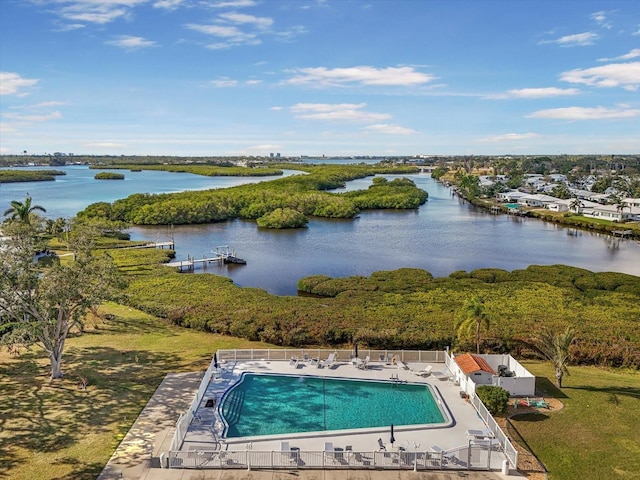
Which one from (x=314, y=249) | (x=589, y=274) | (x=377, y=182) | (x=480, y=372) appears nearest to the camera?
(x=480, y=372)

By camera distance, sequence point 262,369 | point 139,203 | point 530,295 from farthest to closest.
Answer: point 139,203, point 530,295, point 262,369

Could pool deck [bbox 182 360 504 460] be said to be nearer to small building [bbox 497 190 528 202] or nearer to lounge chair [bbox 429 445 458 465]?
lounge chair [bbox 429 445 458 465]

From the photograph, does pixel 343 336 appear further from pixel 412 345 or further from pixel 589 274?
pixel 589 274

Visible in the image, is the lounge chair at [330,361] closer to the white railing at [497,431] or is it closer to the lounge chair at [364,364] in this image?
the lounge chair at [364,364]

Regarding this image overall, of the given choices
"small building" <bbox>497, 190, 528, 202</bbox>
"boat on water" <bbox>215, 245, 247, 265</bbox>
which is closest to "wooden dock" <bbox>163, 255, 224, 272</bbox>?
"boat on water" <bbox>215, 245, 247, 265</bbox>

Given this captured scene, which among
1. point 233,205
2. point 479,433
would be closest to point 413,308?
point 479,433

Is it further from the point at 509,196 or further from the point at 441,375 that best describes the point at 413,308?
the point at 509,196

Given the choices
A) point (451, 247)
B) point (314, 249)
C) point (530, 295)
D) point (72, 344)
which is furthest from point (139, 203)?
point (530, 295)
